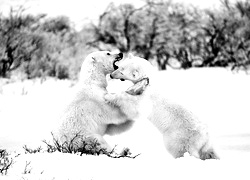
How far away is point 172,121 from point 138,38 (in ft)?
50.5

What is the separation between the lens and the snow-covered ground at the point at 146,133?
3.71 meters

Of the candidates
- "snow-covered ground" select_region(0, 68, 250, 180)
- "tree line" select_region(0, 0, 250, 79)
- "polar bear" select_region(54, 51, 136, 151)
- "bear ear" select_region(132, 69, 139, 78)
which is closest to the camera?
"snow-covered ground" select_region(0, 68, 250, 180)

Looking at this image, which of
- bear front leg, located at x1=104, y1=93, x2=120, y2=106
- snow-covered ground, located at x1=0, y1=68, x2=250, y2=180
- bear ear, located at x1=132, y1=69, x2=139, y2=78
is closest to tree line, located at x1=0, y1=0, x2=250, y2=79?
snow-covered ground, located at x1=0, y1=68, x2=250, y2=180

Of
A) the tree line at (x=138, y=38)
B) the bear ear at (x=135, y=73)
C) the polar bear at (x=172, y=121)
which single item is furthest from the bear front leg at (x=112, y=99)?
the tree line at (x=138, y=38)

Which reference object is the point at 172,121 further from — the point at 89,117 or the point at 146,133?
the point at 146,133

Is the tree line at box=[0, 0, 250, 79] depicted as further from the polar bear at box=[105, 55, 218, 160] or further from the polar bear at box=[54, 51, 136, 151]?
the polar bear at box=[105, 55, 218, 160]

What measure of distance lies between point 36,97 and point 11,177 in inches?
282

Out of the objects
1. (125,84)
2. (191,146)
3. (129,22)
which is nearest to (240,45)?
(129,22)

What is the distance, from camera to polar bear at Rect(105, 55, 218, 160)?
16.0ft

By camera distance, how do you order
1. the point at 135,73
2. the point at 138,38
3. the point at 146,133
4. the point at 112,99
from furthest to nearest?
1. the point at 138,38
2. the point at 146,133
3. the point at 135,73
4. the point at 112,99

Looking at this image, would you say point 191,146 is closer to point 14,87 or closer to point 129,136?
point 129,136

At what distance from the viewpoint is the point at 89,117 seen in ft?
16.6

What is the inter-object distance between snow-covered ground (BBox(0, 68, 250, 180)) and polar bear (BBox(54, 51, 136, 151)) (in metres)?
0.46

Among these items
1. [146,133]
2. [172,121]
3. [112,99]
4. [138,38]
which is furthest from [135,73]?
[138,38]
